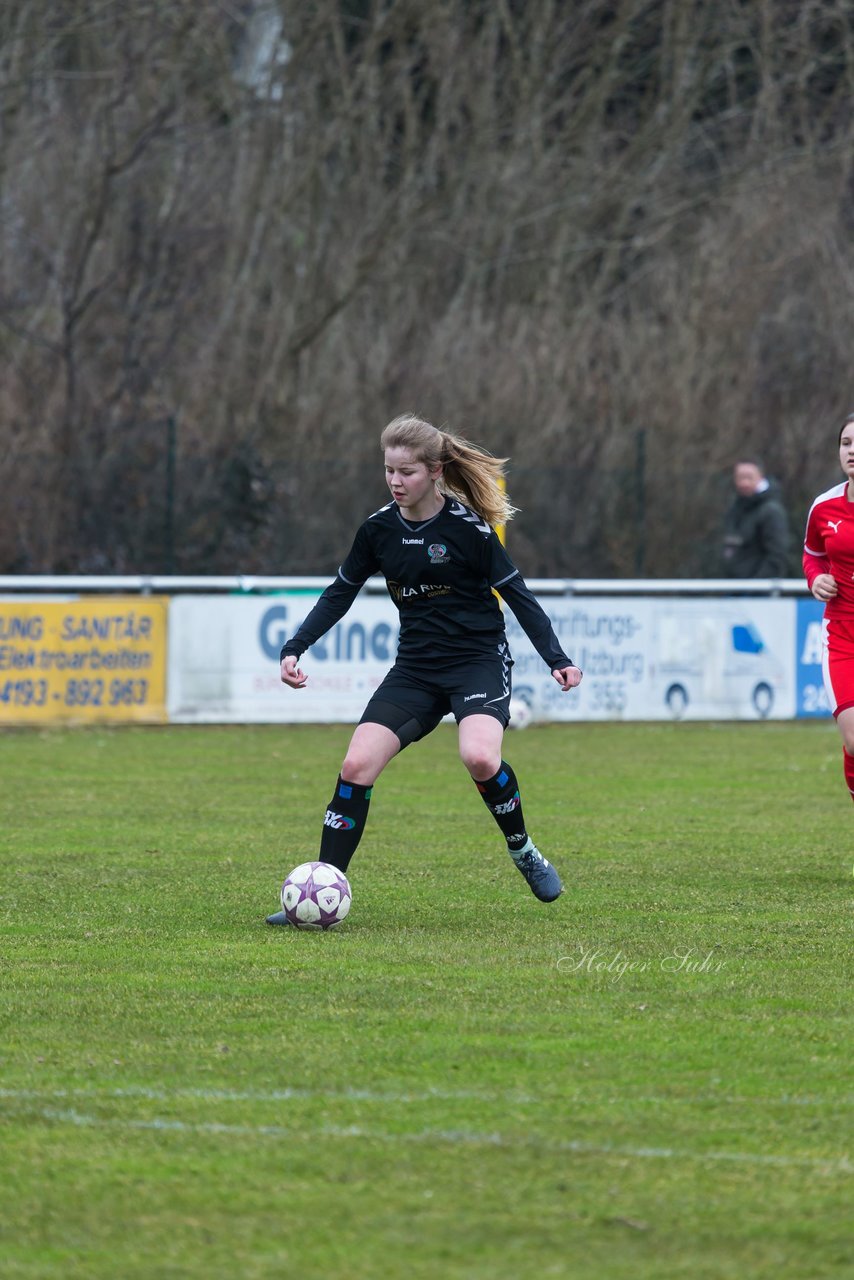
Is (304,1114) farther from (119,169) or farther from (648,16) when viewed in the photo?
(648,16)

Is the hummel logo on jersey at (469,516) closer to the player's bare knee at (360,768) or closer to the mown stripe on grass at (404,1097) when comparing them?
the player's bare knee at (360,768)

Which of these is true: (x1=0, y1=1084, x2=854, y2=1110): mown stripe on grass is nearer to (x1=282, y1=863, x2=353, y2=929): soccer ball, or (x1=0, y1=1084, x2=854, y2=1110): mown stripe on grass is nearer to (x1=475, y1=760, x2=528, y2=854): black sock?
(x1=282, y1=863, x2=353, y2=929): soccer ball

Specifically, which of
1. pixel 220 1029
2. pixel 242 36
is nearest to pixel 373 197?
pixel 242 36

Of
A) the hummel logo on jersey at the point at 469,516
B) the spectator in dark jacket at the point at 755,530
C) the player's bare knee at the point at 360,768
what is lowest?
the player's bare knee at the point at 360,768

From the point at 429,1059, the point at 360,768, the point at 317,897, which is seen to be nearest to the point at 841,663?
the point at 360,768

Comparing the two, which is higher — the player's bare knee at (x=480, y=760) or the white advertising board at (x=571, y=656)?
the white advertising board at (x=571, y=656)

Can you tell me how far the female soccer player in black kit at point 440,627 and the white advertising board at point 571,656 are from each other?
364 inches

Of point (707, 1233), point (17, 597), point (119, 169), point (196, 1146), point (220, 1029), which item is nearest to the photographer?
point (707, 1233)

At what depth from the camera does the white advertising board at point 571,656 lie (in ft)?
55.8

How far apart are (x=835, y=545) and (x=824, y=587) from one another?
219 mm

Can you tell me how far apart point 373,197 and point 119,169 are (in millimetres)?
4563

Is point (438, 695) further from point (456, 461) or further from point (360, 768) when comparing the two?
point (456, 461)

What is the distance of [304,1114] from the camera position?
4.64 m

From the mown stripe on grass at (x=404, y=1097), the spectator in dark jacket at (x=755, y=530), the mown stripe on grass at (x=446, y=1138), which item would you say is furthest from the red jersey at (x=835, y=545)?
the spectator in dark jacket at (x=755, y=530)
